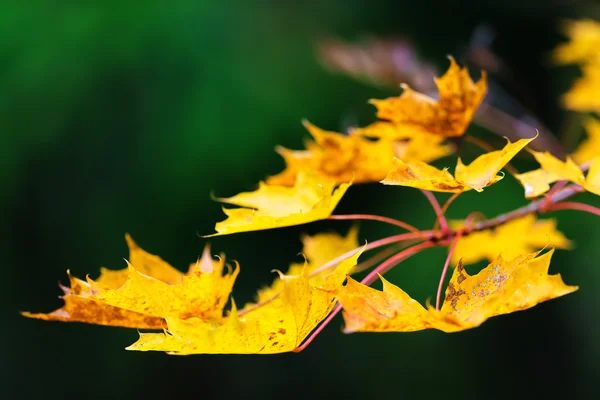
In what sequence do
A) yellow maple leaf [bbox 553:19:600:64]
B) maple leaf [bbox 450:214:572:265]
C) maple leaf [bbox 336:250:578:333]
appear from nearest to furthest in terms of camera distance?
maple leaf [bbox 336:250:578:333] < maple leaf [bbox 450:214:572:265] < yellow maple leaf [bbox 553:19:600:64]

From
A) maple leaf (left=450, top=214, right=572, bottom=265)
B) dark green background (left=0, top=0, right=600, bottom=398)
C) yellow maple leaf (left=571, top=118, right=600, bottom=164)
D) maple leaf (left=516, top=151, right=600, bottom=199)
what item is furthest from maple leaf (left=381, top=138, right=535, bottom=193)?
dark green background (left=0, top=0, right=600, bottom=398)

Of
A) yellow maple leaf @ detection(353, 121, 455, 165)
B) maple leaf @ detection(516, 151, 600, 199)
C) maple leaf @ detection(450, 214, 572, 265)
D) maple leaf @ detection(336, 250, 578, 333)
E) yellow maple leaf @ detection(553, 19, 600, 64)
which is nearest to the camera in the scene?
maple leaf @ detection(336, 250, 578, 333)

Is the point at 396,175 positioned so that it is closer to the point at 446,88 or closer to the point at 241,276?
the point at 446,88

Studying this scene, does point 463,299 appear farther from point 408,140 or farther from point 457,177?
point 408,140

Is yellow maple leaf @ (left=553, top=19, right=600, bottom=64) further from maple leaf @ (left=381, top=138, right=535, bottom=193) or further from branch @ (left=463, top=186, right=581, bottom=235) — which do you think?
maple leaf @ (left=381, top=138, right=535, bottom=193)

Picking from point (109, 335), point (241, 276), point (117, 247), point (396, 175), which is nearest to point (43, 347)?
point (109, 335)
